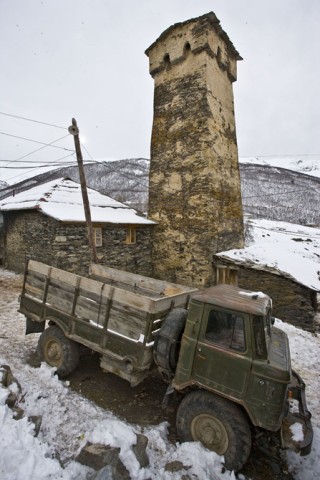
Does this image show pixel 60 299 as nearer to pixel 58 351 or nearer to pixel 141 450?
pixel 58 351

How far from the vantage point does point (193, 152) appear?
11391 mm

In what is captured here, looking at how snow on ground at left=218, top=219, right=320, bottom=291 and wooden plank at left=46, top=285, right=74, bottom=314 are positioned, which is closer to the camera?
wooden plank at left=46, top=285, right=74, bottom=314

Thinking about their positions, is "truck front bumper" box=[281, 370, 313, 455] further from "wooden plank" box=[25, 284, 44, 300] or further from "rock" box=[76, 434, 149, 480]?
"wooden plank" box=[25, 284, 44, 300]

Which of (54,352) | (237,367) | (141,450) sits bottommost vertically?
(141,450)

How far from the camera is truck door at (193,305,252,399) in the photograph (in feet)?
11.5

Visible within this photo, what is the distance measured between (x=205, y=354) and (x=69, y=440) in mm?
2315

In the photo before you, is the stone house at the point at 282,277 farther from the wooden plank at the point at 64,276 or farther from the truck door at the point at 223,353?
the wooden plank at the point at 64,276

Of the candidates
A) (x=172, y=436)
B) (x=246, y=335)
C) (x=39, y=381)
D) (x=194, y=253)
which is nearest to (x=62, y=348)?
(x=39, y=381)

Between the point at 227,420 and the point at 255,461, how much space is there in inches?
35.6

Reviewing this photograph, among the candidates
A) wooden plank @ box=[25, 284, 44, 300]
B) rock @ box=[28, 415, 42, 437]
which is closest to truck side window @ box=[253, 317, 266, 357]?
rock @ box=[28, 415, 42, 437]

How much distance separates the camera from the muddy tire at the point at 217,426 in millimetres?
3488

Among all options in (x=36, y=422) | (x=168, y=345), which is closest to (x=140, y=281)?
(x=168, y=345)

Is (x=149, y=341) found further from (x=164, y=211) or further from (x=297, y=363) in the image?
(x=164, y=211)

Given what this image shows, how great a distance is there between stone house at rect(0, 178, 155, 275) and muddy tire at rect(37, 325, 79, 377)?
231 inches
